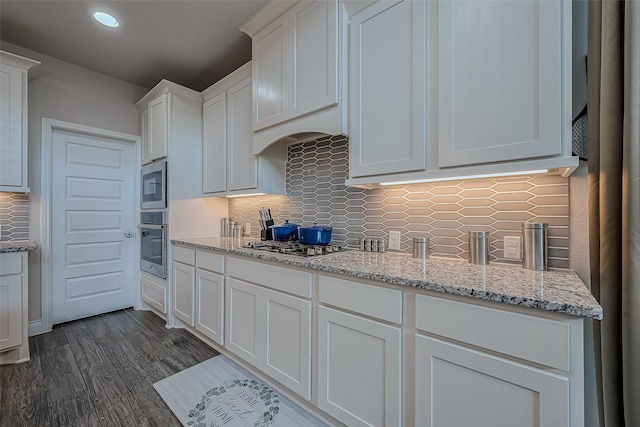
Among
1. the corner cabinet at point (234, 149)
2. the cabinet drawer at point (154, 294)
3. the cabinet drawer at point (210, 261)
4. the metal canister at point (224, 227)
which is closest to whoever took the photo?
the cabinet drawer at point (210, 261)

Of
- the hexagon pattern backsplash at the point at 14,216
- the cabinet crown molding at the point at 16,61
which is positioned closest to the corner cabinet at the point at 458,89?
the cabinet crown molding at the point at 16,61

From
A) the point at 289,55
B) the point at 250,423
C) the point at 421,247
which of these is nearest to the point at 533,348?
the point at 421,247

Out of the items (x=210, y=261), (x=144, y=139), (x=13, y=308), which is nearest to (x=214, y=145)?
(x=144, y=139)

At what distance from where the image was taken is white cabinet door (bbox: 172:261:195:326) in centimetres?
247

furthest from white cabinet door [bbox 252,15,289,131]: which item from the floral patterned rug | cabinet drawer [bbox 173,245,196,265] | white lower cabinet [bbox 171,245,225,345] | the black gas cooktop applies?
the floral patterned rug

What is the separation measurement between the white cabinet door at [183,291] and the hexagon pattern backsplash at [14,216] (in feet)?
4.50

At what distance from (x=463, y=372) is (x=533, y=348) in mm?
256

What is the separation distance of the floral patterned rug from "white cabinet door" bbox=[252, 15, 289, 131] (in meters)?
1.83

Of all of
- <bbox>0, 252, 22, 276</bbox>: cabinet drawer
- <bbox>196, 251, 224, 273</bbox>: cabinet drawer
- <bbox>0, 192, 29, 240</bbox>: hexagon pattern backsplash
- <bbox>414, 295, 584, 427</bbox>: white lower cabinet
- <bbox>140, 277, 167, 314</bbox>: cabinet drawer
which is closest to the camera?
<bbox>414, 295, 584, 427</bbox>: white lower cabinet

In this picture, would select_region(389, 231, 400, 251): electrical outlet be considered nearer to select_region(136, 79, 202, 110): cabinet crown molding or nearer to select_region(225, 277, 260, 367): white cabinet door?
select_region(225, 277, 260, 367): white cabinet door

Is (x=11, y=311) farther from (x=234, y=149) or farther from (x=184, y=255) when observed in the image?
(x=234, y=149)

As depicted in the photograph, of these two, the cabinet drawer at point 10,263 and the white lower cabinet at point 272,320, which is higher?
the cabinet drawer at point 10,263

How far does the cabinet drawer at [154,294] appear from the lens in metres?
2.80

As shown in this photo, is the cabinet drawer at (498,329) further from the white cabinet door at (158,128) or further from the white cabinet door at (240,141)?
the white cabinet door at (158,128)
